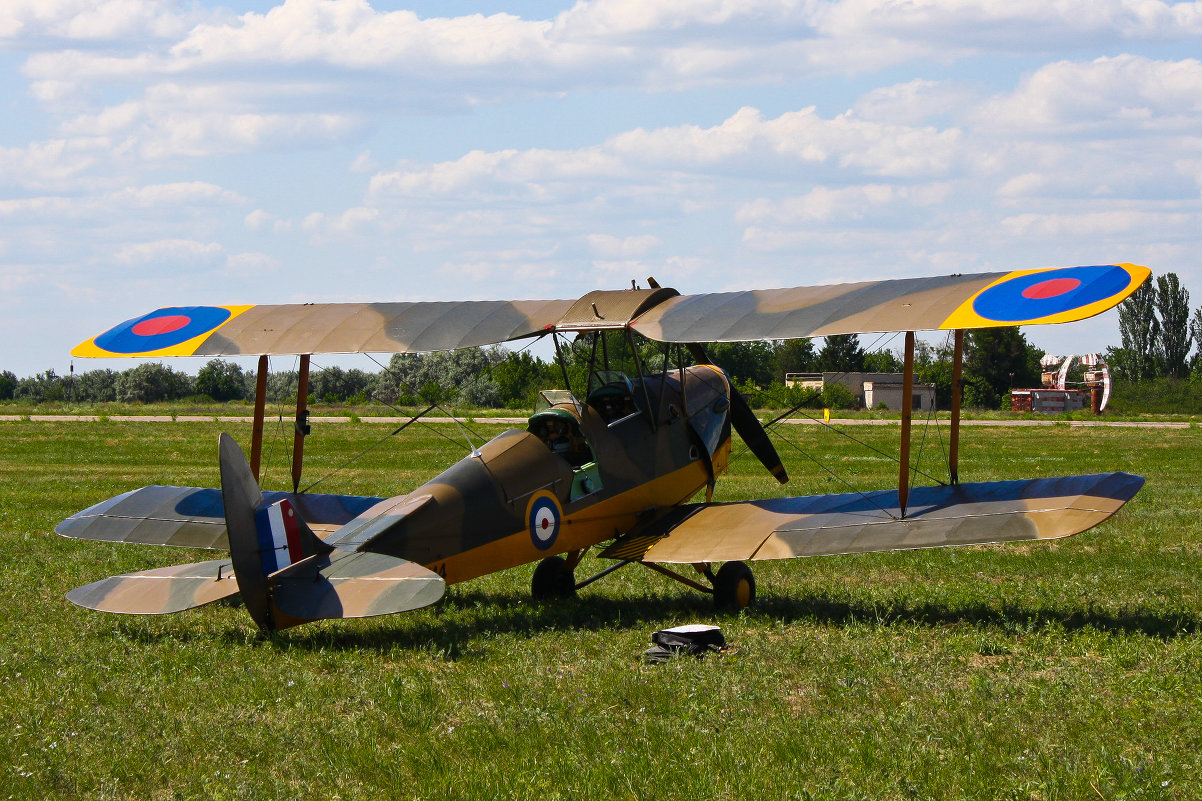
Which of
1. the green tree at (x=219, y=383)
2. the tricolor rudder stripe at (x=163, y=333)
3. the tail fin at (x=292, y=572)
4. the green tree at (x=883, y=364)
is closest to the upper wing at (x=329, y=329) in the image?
the tricolor rudder stripe at (x=163, y=333)

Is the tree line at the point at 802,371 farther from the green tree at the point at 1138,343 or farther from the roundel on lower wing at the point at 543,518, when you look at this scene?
the roundel on lower wing at the point at 543,518

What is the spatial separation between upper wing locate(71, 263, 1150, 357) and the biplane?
0.03 m

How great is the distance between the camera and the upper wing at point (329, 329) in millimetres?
9773

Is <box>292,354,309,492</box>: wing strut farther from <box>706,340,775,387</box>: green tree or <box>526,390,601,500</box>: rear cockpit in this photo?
<box>706,340,775,387</box>: green tree

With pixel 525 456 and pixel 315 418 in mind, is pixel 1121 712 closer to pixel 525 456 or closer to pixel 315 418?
pixel 525 456

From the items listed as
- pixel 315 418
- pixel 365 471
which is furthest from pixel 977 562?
pixel 315 418

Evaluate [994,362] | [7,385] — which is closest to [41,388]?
[7,385]

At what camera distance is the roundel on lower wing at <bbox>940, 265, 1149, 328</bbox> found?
24.6 ft

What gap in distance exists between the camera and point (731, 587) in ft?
30.7

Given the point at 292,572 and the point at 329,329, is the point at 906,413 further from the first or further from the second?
the point at 329,329

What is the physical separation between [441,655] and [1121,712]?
4043mm

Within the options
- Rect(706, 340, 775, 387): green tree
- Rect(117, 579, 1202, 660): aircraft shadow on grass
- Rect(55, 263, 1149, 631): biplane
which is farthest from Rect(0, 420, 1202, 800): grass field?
Rect(706, 340, 775, 387): green tree

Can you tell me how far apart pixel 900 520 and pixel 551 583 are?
9.98ft

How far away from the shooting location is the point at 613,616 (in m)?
9.25
